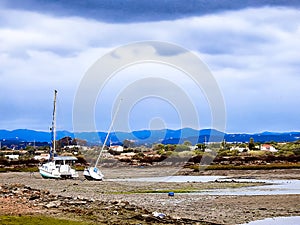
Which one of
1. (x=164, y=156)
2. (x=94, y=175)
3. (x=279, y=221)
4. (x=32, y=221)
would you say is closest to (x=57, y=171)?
(x=94, y=175)

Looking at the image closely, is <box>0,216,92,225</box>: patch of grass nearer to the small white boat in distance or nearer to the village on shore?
the small white boat in distance

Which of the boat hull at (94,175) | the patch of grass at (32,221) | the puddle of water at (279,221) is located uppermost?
the boat hull at (94,175)

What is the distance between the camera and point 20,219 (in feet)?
92.8

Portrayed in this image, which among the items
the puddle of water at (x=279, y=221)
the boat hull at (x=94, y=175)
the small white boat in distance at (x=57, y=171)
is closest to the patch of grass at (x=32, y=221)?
the puddle of water at (x=279, y=221)

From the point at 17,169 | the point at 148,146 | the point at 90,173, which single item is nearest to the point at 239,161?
the point at 17,169

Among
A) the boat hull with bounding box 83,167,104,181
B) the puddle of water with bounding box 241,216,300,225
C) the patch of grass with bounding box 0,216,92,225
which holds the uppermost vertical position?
the boat hull with bounding box 83,167,104,181

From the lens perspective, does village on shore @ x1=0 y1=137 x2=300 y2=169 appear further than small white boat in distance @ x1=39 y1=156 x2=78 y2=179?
Yes

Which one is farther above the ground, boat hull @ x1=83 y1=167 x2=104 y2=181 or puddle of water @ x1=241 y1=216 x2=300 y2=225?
boat hull @ x1=83 y1=167 x2=104 y2=181

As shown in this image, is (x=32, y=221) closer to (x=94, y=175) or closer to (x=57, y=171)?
(x=94, y=175)

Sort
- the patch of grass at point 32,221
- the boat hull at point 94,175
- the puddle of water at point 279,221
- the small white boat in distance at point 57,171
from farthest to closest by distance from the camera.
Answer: the small white boat in distance at point 57,171 → the boat hull at point 94,175 → the puddle of water at point 279,221 → the patch of grass at point 32,221

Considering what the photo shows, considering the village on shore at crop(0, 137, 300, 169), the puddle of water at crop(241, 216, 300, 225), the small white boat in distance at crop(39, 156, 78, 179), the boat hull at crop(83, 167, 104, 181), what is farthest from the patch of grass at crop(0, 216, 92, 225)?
the village on shore at crop(0, 137, 300, 169)

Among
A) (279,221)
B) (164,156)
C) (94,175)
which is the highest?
(164,156)

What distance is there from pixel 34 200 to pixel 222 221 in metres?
14.2

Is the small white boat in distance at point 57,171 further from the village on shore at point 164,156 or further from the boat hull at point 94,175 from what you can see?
the village on shore at point 164,156
